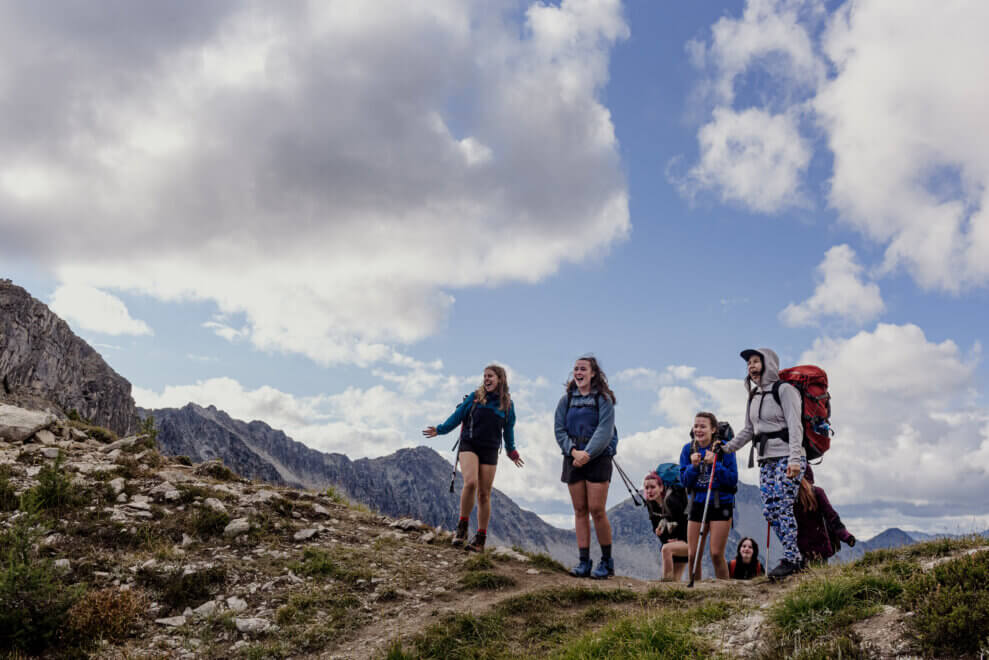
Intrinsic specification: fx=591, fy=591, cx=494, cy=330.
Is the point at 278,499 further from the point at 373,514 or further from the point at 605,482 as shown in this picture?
the point at 605,482

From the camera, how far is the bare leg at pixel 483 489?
11.0m

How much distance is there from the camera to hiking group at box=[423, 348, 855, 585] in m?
8.66

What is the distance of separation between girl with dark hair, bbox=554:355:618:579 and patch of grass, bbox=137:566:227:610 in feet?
18.6

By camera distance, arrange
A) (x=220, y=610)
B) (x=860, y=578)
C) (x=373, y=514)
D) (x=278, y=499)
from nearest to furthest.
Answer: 1. (x=860, y=578)
2. (x=220, y=610)
3. (x=278, y=499)
4. (x=373, y=514)

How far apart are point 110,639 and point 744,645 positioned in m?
7.33

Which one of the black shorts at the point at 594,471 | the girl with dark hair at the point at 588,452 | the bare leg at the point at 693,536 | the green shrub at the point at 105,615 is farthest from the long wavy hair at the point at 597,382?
the green shrub at the point at 105,615

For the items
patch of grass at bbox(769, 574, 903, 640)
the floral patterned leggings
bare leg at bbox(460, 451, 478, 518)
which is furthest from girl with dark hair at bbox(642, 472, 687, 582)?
patch of grass at bbox(769, 574, 903, 640)

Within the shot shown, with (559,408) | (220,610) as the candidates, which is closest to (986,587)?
(559,408)

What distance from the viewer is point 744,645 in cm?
574

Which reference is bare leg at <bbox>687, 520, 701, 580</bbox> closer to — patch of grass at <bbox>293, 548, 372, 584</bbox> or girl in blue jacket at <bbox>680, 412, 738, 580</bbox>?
girl in blue jacket at <bbox>680, 412, 738, 580</bbox>

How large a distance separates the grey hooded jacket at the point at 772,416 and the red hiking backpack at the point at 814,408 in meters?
0.13

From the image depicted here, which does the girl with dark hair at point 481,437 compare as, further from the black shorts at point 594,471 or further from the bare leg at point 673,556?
the bare leg at point 673,556

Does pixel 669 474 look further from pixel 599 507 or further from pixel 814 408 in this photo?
pixel 814 408

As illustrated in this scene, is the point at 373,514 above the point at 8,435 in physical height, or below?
below
